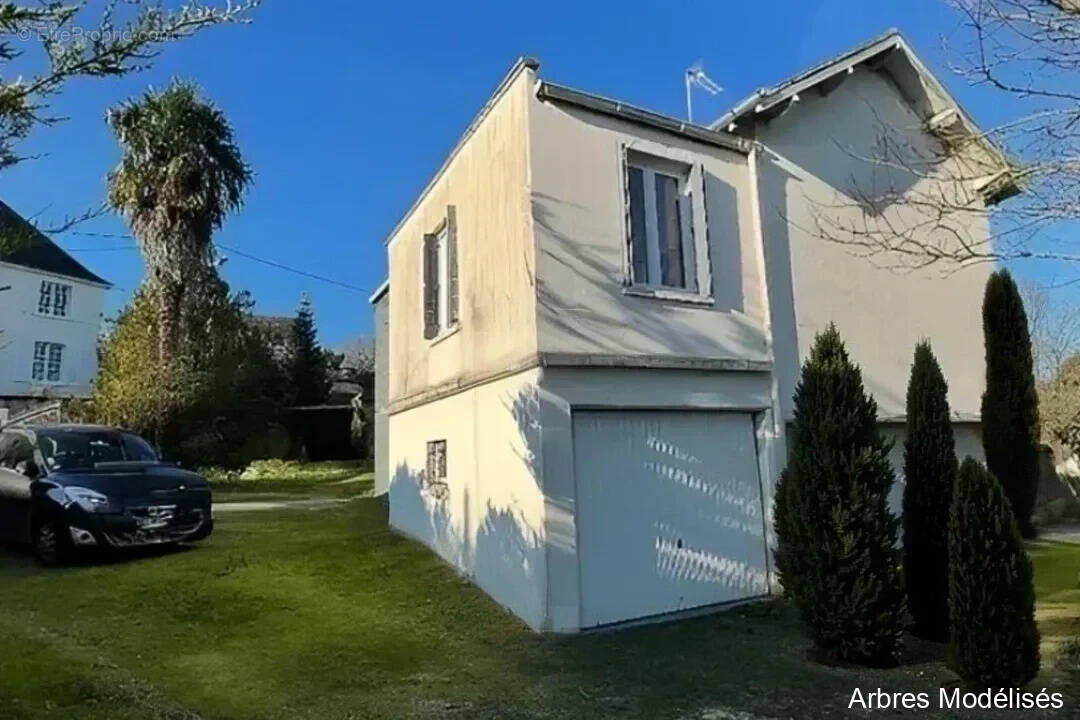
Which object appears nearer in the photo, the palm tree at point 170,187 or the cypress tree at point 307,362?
the palm tree at point 170,187

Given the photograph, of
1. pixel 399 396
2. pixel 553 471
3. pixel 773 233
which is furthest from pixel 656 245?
pixel 399 396

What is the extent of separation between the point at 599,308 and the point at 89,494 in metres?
7.19

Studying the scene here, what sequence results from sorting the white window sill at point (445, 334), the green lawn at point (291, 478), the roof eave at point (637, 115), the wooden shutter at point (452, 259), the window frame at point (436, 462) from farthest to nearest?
the green lawn at point (291, 478) < the window frame at point (436, 462) < the wooden shutter at point (452, 259) < the white window sill at point (445, 334) < the roof eave at point (637, 115)

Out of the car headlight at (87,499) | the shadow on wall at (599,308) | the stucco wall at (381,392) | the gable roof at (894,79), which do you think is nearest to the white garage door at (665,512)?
the shadow on wall at (599,308)

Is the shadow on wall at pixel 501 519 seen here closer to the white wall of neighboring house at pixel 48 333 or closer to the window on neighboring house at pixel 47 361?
the white wall of neighboring house at pixel 48 333

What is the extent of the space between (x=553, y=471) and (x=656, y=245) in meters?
3.43

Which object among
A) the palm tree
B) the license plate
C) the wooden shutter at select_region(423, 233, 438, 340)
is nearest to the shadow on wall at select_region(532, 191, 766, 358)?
the wooden shutter at select_region(423, 233, 438, 340)

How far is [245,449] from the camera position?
92.1ft

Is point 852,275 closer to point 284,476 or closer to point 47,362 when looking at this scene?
point 284,476

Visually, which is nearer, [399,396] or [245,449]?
[399,396]

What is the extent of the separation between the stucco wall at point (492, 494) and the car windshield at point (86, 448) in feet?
14.5

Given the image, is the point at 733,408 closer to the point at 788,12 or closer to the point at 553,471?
the point at 553,471

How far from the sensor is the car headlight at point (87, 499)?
10.3 m

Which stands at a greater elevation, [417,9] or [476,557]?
[417,9]
